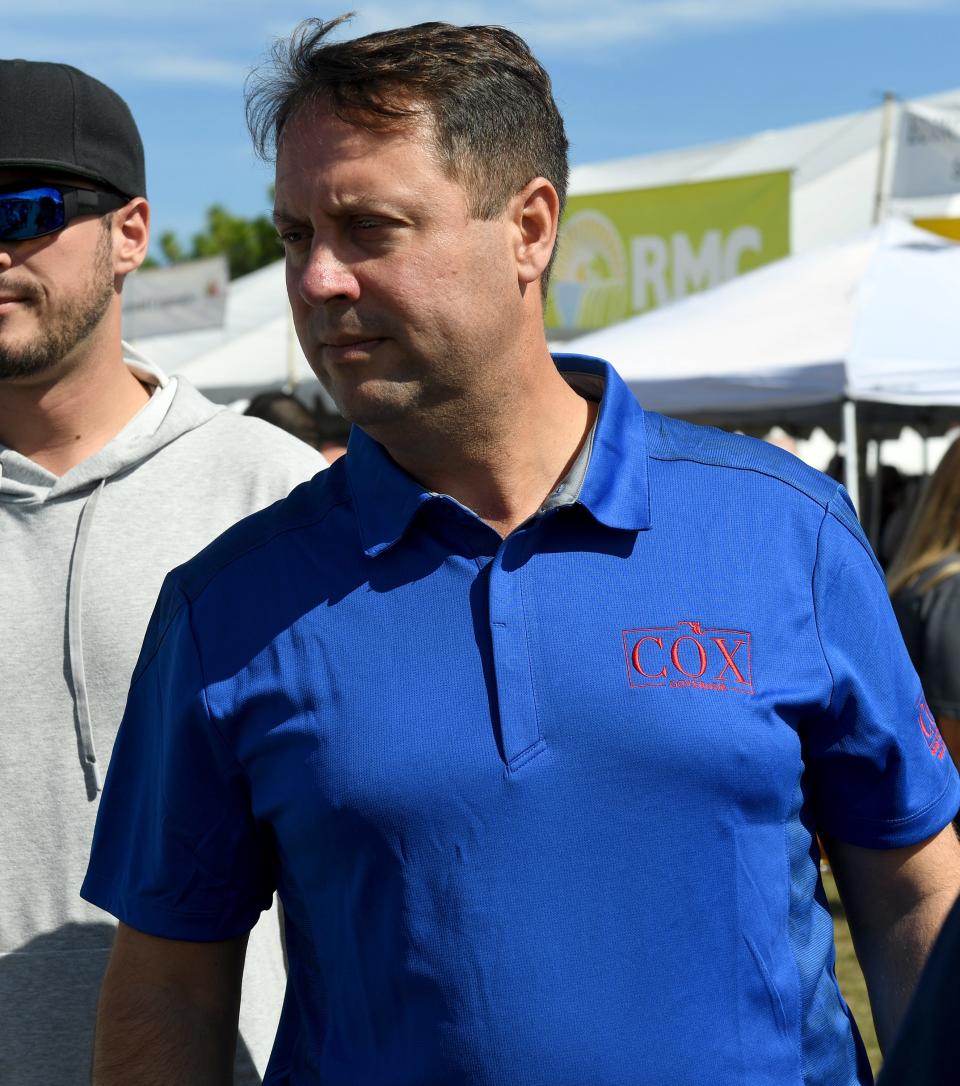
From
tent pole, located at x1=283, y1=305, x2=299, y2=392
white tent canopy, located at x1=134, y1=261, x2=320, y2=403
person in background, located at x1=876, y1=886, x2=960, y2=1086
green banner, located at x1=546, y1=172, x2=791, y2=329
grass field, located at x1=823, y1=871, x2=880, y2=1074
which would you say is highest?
person in background, located at x1=876, y1=886, x2=960, y2=1086

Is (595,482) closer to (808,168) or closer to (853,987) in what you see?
(853,987)

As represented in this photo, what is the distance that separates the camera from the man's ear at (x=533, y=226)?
6.34ft

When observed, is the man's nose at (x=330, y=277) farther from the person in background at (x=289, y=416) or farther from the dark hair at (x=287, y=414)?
the dark hair at (x=287, y=414)

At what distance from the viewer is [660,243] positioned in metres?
12.2

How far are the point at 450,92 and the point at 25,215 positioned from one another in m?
0.95

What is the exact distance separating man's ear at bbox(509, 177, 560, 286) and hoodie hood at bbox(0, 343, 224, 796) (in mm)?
866

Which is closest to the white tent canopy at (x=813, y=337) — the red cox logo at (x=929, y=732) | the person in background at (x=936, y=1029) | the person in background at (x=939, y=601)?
the person in background at (x=939, y=601)

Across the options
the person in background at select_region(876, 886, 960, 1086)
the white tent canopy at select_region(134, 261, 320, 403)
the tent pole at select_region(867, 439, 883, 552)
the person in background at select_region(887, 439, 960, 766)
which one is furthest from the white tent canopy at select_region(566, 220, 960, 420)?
the person in background at select_region(876, 886, 960, 1086)

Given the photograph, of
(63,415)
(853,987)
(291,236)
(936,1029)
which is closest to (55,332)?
(63,415)

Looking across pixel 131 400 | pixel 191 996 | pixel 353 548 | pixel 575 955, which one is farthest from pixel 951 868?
pixel 131 400

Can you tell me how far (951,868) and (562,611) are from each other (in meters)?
0.60

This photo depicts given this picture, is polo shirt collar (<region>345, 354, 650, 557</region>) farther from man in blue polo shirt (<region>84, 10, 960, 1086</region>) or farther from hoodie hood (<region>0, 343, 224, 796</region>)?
hoodie hood (<region>0, 343, 224, 796</region>)

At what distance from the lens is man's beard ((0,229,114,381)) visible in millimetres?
2484

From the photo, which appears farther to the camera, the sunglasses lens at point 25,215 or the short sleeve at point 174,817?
the sunglasses lens at point 25,215
